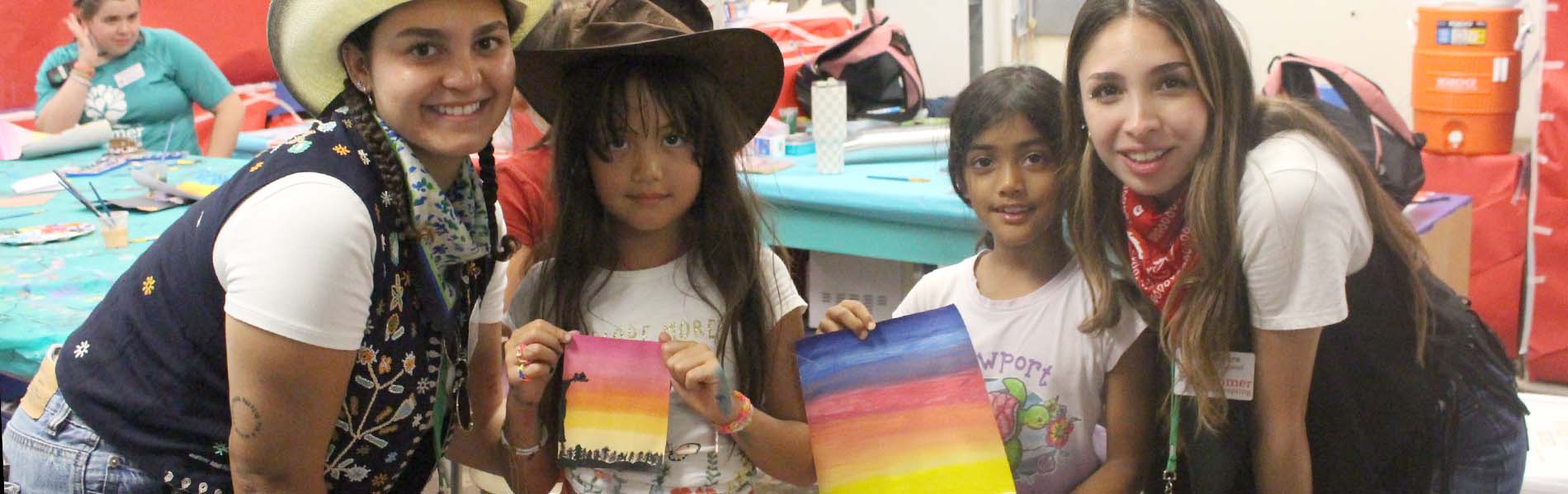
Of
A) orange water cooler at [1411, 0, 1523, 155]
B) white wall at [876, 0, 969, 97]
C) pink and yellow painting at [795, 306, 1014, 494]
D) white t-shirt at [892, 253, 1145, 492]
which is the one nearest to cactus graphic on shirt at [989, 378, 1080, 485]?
white t-shirt at [892, 253, 1145, 492]

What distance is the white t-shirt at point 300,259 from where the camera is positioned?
1.42 m

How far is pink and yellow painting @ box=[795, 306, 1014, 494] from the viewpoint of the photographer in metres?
1.77

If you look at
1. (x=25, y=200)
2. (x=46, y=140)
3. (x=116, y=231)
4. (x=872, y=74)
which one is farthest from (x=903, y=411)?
(x=46, y=140)

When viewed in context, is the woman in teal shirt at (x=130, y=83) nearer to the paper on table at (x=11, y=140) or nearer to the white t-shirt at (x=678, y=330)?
the paper on table at (x=11, y=140)

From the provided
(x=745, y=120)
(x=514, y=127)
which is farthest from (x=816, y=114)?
(x=745, y=120)

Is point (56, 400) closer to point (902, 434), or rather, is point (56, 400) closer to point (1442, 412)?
point (902, 434)

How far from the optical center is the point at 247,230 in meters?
1.45

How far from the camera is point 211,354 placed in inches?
62.0

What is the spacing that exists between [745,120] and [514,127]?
1.07m

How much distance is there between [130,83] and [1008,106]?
4895 millimetres

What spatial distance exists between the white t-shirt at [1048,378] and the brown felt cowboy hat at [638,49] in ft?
1.75

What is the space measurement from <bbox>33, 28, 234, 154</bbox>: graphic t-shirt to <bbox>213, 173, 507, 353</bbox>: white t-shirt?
4.59m

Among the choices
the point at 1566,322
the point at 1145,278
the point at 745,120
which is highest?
the point at 745,120

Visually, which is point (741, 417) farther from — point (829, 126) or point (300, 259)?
point (829, 126)
